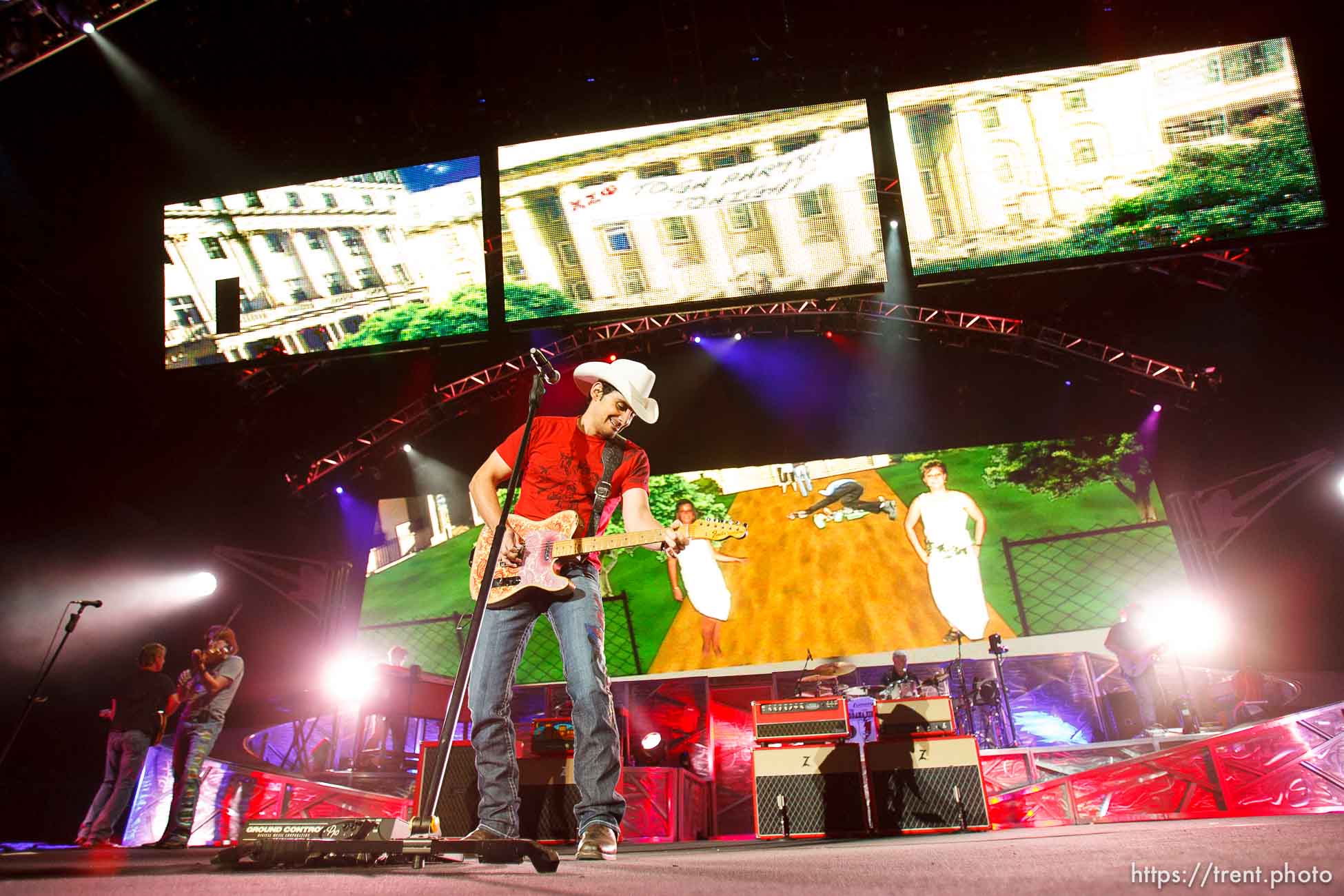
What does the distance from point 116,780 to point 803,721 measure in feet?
16.4

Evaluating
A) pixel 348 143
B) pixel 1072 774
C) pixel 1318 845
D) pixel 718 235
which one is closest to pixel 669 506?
pixel 718 235

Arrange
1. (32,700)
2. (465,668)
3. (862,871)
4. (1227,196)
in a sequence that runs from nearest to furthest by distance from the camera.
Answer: (862,871), (465,668), (32,700), (1227,196)

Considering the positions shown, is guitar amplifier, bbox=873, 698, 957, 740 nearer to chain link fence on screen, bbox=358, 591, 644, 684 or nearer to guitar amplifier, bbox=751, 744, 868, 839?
guitar amplifier, bbox=751, 744, 868, 839

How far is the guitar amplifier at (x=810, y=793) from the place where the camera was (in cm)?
494

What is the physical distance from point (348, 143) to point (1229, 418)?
944 centimetres

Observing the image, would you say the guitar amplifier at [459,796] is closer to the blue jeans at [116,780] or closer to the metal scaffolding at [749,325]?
the blue jeans at [116,780]

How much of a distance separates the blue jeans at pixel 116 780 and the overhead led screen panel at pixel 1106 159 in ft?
24.4

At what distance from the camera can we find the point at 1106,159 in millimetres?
7375

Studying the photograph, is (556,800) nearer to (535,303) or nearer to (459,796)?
(459,796)

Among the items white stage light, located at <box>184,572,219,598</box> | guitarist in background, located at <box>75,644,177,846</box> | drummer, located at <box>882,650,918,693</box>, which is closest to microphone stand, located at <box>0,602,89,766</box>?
guitarist in background, located at <box>75,644,177,846</box>

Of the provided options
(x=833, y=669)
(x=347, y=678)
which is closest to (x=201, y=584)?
(x=347, y=678)

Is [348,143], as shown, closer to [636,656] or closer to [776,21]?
[776,21]

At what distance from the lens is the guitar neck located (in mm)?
3332

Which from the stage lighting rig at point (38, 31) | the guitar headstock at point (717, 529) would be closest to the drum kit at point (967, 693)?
the guitar headstock at point (717, 529)
